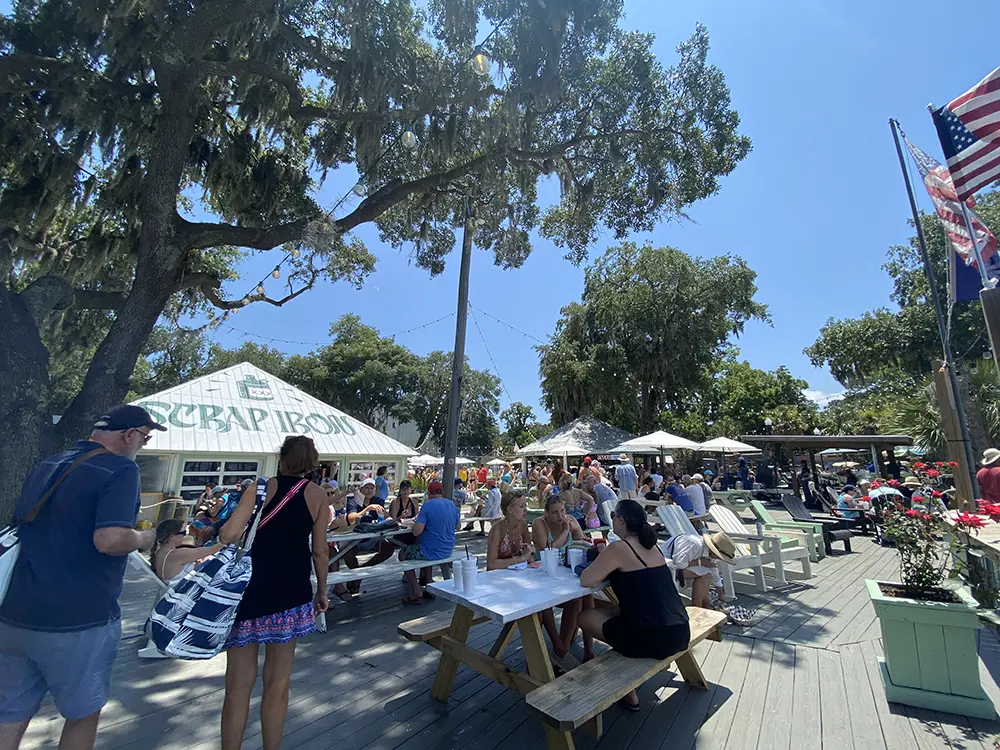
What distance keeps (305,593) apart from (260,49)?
7.30 m

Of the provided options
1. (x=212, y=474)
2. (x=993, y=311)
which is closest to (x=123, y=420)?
(x=993, y=311)

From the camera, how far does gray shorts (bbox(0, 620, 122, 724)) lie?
1663 millimetres

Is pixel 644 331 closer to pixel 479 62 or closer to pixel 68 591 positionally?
pixel 479 62

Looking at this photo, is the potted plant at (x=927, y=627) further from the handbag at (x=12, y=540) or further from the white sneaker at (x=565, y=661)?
the handbag at (x=12, y=540)

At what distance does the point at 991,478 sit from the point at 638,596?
15.3ft

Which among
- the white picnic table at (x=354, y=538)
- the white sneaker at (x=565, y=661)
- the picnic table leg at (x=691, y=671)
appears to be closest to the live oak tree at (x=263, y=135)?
the white picnic table at (x=354, y=538)

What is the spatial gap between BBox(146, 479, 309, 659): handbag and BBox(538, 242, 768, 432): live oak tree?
19891 millimetres

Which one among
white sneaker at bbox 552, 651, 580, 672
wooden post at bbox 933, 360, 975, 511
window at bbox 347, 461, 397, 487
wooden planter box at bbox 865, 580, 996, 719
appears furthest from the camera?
window at bbox 347, 461, 397, 487

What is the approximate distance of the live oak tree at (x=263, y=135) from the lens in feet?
18.0

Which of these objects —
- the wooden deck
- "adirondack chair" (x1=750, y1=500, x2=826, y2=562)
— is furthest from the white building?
"adirondack chair" (x1=750, y1=500, x2=826, y2=562)

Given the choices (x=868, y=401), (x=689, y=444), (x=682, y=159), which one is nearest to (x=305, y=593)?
(x=682, y=159)

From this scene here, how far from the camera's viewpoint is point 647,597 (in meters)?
2.73

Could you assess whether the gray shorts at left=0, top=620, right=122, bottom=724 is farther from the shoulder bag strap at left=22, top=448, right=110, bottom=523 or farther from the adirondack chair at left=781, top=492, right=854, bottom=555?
the adirondack chair at left=781, top=492, right=854, bottom=555

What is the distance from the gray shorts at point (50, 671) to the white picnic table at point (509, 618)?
1.71 meters
